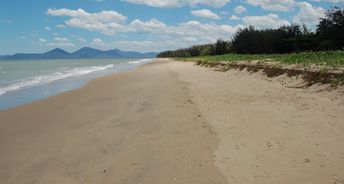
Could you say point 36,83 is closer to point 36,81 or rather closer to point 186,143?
point 36,81

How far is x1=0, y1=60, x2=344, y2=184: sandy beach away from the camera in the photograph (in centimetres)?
548

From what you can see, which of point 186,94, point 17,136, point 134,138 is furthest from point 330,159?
point 186,94

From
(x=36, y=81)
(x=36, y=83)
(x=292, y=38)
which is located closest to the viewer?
(x=36, y=83)

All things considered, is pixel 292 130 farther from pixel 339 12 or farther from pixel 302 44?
pixel 302 44

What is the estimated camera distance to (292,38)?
198 feet

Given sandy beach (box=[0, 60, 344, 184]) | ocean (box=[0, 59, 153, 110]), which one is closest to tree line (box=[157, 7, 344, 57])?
ocean (box=[0, 59, 153, 110])

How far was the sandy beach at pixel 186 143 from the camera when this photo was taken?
5477 millimetres

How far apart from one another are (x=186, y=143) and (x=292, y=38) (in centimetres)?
5707

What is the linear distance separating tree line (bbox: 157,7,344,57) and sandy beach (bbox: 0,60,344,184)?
41.6 m

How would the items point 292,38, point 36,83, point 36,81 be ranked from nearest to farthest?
point 36,83
point 36,81
point 292,38

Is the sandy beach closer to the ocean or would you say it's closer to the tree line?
the ocean

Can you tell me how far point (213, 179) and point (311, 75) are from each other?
10296 mm

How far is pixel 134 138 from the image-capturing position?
779cm

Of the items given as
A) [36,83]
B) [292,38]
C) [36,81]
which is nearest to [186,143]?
[36,83]
